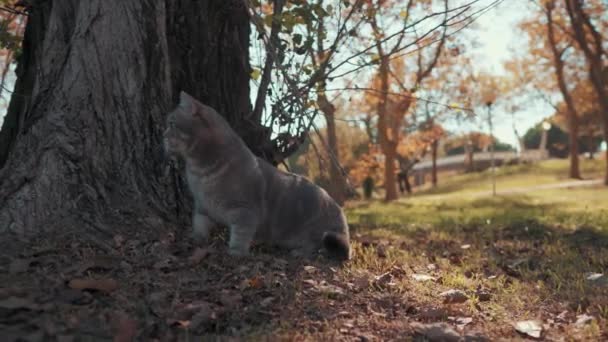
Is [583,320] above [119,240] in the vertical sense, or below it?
below

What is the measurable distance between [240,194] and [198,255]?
683 mm

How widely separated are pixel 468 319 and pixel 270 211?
2.03 metres

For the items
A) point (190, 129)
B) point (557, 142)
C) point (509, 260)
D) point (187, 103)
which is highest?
point (557, 142)

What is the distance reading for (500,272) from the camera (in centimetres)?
523

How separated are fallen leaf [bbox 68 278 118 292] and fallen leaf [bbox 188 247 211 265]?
79cm

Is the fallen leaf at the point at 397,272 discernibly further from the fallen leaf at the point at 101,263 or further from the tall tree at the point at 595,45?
the tall tree at the point at 595,45

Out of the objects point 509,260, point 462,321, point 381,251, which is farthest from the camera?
point 381,251

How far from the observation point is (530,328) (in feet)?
10.8

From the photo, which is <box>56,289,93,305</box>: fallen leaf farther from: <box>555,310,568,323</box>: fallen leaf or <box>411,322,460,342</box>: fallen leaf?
<box>555,310,568,323</box>: fallen leaf

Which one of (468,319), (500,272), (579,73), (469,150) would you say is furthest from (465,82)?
(469,150)

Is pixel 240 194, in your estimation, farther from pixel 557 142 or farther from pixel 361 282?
pixel 557 142

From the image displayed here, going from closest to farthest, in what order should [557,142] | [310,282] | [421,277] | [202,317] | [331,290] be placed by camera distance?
[202,317], [331,290], [310,282], [421,277], [557,142]

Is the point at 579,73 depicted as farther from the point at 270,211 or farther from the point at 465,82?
the point at 270,211

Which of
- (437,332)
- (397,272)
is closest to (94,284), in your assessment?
(437,332)
